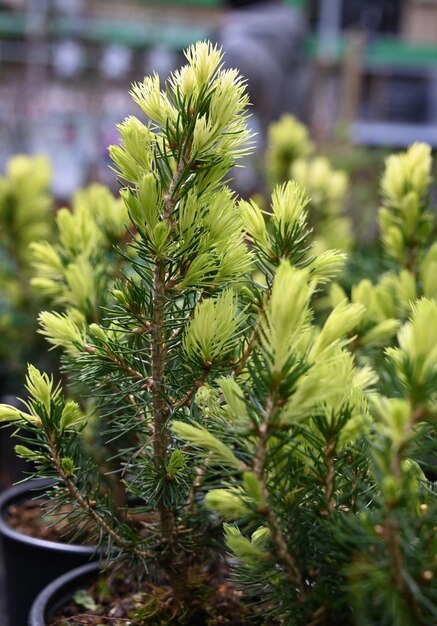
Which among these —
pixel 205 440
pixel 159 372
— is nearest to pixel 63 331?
pixel 159 372

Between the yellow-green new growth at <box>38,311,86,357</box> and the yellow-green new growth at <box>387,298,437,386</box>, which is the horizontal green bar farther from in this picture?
the yellow-green new growth at <box>387,298,437,386</box>

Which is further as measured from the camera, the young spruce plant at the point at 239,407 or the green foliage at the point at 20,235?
the green foliage at the point at 20,235

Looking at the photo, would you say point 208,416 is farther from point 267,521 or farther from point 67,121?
point 67,121

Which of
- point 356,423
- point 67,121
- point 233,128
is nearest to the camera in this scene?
point 356,423

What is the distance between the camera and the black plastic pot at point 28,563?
1607mm

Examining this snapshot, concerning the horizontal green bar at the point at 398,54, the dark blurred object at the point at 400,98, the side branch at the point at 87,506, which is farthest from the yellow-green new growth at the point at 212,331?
the dark blurred object at the point at 400,98

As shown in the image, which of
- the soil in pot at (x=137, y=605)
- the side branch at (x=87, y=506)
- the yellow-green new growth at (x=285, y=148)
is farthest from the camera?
the yellow-green new growth at (x=285, y=148)

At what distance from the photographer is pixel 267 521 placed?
810mm

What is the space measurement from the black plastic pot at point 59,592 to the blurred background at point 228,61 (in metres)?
4.65

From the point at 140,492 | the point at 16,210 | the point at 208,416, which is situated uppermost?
the point at 16,210

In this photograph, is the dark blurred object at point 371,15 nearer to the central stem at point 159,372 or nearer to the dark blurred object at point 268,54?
the dark blurred object at point 268,54

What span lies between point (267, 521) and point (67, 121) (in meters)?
9.08

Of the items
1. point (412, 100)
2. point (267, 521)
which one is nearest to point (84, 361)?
point (267, 521)

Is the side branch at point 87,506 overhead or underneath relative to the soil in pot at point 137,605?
overhead
